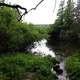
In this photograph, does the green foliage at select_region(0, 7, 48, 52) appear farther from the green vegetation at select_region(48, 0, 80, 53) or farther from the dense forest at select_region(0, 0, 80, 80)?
the green vegetation at select_region(48, 0, 80, 53)

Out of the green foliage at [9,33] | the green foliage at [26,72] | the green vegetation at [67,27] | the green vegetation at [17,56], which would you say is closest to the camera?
the green foliage at [26,72]

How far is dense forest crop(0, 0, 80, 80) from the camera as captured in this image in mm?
12602

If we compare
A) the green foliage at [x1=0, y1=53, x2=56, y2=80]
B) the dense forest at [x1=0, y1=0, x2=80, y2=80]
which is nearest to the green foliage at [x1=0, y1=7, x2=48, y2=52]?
the dense forest at [x1=0, y1=0, x2=80, y2=80]

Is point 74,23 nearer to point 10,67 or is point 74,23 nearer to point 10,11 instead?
point 10,11

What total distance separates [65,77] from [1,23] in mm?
12447

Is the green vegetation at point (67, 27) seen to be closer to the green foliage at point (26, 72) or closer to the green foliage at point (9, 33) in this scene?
the green foliage at point (9, 33)

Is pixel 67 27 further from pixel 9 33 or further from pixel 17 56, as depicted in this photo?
pixel 17 56

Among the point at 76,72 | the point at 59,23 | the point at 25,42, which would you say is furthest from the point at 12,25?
the point at 59,23

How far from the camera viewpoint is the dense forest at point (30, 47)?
12.6 m

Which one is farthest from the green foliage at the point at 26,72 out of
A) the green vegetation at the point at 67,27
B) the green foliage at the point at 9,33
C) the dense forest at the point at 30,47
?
the green vegetation at the point at 67,27

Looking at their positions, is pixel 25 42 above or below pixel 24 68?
above

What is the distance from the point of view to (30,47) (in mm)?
31094

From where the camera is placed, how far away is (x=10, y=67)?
530 inches

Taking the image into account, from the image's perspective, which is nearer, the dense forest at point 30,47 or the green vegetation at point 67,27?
the dense forest at point 30,47
